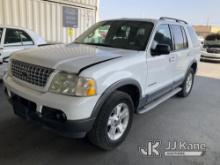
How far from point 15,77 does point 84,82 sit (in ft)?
3.86

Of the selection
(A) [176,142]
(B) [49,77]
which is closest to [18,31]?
(B) [49,77]

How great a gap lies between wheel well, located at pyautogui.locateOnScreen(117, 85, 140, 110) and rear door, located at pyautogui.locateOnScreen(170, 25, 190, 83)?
1.31 meters

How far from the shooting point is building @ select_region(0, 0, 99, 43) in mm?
6824

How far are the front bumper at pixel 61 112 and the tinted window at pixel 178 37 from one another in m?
2.45

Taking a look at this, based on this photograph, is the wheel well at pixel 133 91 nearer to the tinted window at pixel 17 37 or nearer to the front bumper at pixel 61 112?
the front bumper at pixel 61 112

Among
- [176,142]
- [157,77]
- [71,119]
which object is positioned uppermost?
[157,77]

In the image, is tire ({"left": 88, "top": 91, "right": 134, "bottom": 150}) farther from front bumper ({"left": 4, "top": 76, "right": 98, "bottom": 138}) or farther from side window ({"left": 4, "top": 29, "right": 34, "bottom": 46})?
side window ({"left": 4, "top": 29, "right": 34, "bottom": 46})

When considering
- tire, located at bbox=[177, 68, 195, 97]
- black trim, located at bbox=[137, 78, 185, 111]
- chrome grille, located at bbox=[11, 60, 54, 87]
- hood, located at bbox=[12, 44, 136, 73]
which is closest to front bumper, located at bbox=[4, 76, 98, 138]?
chrome grille, located at bbox=[11, 60, 54, 87]

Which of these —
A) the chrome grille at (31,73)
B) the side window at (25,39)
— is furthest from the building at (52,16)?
the chrome grille at (31,73)

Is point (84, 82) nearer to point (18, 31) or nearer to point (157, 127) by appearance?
point (157, 127)

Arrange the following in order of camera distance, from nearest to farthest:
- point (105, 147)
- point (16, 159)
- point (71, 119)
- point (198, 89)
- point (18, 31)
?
point (71, 119)
point (16, 159)
point (105, 147)
point (18, 31)
point (198, 89)

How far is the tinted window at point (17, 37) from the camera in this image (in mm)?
5281

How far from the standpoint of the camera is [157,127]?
3.53 meters

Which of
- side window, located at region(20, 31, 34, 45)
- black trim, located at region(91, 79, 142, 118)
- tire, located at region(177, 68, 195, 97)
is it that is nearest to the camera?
black trim, located at region(91, 79, 142, 118)
